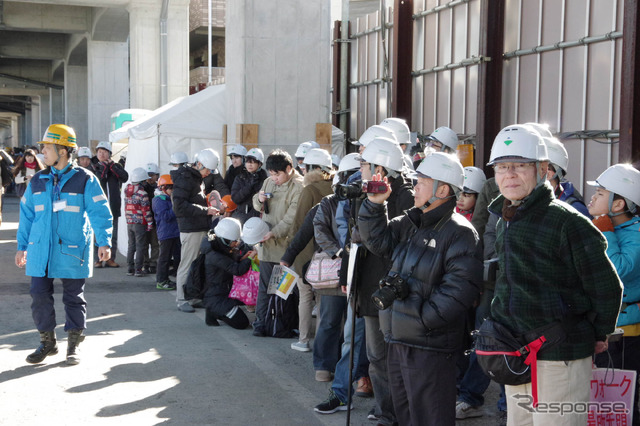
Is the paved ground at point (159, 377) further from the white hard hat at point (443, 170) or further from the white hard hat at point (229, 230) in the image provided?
Result: the white hard hat at point (443, 170)

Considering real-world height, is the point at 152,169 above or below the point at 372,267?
above

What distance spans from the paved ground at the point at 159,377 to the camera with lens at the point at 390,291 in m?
1.73

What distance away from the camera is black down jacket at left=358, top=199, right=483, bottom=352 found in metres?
4.38

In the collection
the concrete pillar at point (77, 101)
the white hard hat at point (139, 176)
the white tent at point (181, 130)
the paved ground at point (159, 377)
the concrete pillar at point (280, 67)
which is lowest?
the paved ground at point (159, 377)

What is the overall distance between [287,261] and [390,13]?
6923 millimetres

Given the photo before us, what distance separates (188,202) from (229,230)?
1.36 meters

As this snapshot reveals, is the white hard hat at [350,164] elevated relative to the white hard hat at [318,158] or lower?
lower

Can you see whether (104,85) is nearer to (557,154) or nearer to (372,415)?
(372,415)

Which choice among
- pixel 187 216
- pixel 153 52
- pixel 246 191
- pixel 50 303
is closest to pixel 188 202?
pixel 187 216

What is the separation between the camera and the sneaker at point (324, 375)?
6.80 metres

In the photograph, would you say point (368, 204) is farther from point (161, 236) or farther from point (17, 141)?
point (17, 141)

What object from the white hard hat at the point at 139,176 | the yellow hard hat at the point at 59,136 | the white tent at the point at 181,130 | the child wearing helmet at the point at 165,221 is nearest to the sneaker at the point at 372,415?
the yellow hard hat at the point at 59,136

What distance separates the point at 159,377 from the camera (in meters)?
6.92

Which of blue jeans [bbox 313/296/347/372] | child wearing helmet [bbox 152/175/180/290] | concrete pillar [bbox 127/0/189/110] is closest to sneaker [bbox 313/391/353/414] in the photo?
blue jeans [bbox 313/296/347/372]
